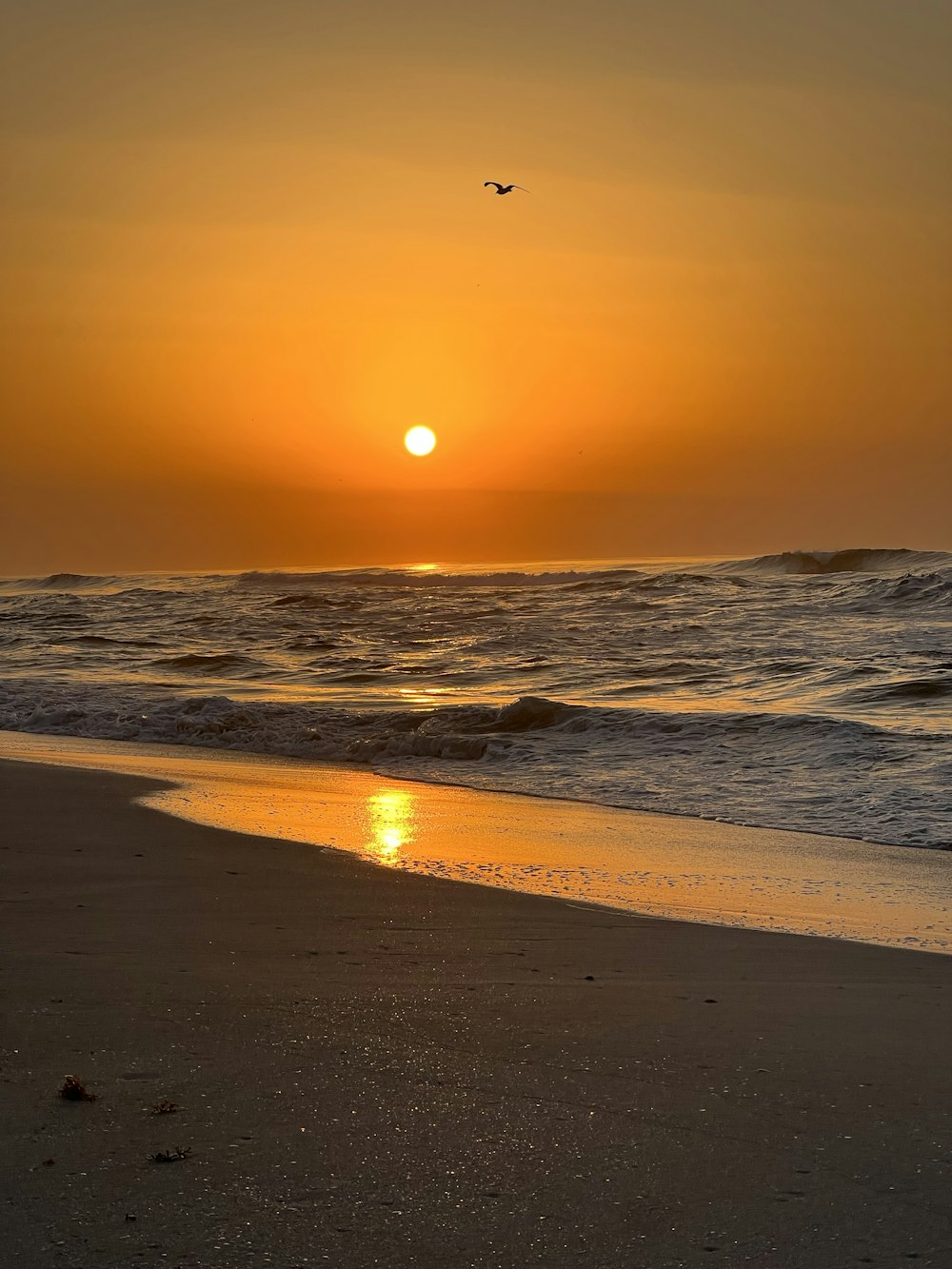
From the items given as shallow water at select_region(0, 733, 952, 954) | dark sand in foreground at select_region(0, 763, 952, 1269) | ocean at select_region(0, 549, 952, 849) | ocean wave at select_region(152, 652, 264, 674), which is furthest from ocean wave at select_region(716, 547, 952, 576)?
dark sand in foreground at select_region(0, 763, 952, 1269)

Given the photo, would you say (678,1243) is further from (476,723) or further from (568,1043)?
(476,723)

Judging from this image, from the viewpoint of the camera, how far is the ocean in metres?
10.5

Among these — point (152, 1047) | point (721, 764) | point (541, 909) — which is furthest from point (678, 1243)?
point (721, 764)

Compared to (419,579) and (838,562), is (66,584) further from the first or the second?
(838,562)

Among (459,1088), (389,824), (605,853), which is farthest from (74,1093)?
(389,824)

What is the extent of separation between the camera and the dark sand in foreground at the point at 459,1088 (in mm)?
2539

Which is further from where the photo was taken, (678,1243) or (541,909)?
(541,909)

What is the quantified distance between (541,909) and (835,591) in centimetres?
3008

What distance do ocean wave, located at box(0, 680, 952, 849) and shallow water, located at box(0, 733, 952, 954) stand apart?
680 millimetres

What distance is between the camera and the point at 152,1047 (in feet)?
11.5

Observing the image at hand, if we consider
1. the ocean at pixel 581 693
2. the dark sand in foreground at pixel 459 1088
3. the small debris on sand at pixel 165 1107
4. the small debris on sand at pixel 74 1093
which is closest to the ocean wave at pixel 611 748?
the ocean at pixel 581 693

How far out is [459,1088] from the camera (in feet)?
10.7

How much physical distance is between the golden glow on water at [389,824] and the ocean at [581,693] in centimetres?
136

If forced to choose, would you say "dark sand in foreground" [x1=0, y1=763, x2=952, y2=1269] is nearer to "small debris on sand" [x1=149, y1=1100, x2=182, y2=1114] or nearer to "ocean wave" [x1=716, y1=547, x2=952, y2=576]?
"small debris on sand" [x1=149, y1=1100, x2=182, y2=1114]
